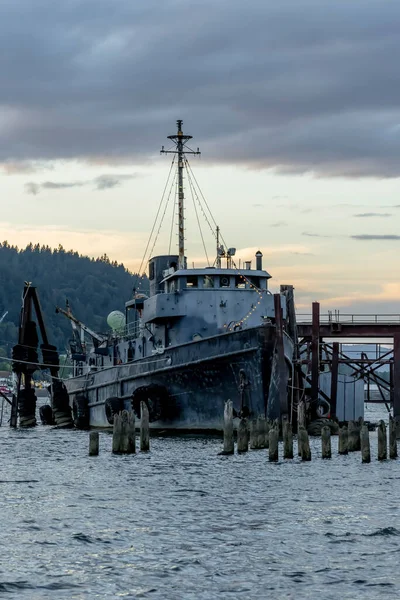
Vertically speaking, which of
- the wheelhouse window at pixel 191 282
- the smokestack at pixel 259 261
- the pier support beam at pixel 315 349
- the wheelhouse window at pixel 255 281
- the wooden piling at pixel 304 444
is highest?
the smokestack at pixel 259 261

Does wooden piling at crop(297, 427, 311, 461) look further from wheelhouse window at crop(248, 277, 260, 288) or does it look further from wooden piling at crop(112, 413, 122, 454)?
wheelhouse window at crop(248, 277, 260, 288)

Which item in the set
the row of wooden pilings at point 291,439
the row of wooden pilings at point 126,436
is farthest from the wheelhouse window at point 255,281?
the row of wooden pilings at point 126,436

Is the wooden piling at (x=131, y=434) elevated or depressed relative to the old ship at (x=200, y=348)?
depressed

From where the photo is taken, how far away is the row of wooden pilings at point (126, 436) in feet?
121

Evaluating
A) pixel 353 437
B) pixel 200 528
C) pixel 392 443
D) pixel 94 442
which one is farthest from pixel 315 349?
pixel 200 528

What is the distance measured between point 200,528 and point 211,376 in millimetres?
20922

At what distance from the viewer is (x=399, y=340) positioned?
5438 cm

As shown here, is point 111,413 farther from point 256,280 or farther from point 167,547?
point 167,547

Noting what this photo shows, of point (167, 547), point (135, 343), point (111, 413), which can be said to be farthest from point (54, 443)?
point (167, 547)

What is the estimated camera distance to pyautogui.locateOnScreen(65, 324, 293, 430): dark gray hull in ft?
142

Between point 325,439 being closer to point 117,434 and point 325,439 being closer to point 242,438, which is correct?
point 242,438

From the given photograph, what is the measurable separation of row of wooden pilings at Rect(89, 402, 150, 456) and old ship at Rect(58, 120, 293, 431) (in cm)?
623

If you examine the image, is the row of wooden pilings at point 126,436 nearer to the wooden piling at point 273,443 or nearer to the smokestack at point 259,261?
the wooden piling at point 273,443

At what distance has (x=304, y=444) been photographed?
35375 mm
